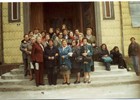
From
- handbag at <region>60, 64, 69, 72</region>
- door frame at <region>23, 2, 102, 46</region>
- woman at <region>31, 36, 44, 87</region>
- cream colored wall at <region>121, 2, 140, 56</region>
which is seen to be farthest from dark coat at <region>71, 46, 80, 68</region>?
cream colored wall at <region>121, 2, 140, 56</region>

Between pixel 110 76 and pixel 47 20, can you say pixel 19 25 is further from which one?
pixel 110 76

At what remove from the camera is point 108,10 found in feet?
16.0

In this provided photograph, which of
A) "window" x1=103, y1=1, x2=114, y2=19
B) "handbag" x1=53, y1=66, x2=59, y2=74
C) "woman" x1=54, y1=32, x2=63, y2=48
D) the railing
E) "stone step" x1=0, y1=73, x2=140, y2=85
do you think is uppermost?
"window" x1=103, y1=1, x2=114, y2=19

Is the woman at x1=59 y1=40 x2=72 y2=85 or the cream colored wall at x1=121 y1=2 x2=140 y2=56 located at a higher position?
the cream colored wall at x1=121 y1=2 x2=140 y2=56

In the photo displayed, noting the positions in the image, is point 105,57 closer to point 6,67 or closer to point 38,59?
point 38,59

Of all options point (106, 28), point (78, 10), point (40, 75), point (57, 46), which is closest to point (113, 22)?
point (106, 28)

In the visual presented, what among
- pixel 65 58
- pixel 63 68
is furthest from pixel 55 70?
pixel 65 58

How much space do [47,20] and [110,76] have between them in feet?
4.11

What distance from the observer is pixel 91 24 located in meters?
4.91

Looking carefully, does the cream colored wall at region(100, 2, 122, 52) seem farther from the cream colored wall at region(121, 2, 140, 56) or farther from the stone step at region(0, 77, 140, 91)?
the stone step at region(0, 77, 140, 91)

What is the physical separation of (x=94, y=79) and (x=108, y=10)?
3.44 ft

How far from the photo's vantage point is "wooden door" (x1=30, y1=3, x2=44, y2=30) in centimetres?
480

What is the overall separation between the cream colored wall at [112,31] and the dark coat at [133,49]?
0.15 meters

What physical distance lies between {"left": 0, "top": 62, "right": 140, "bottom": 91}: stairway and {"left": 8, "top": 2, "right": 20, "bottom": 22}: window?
707 millimetres
